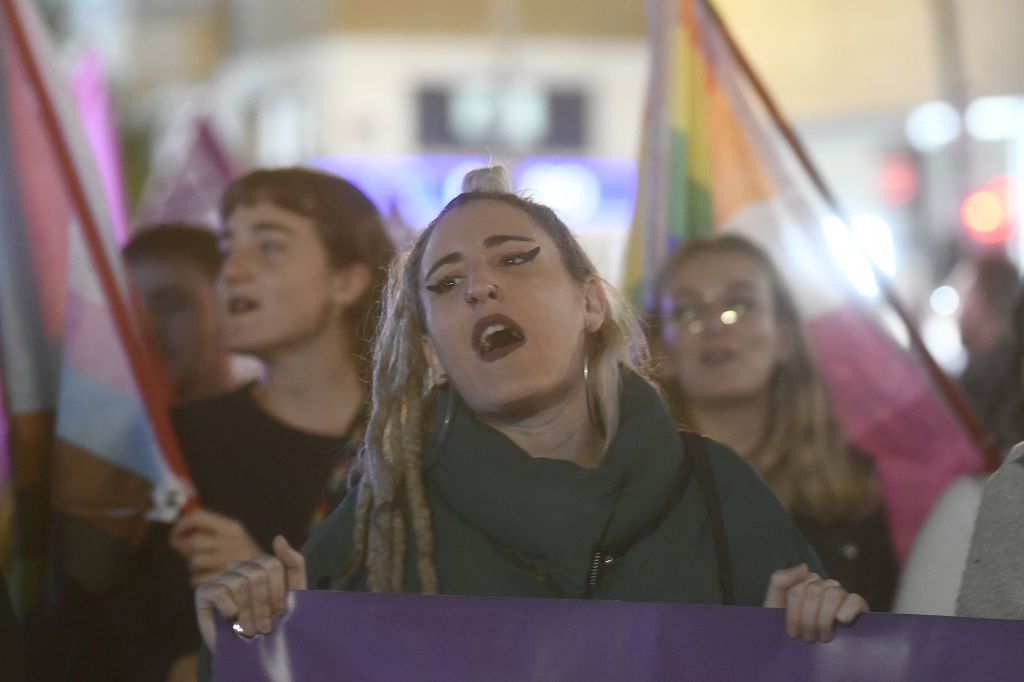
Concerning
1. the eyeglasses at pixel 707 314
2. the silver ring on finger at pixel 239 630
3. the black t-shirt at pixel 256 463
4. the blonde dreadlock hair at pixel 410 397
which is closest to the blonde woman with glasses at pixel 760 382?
the eyeglasses at pixel 707 314

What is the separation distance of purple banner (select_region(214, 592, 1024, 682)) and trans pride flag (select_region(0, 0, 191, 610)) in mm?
1027

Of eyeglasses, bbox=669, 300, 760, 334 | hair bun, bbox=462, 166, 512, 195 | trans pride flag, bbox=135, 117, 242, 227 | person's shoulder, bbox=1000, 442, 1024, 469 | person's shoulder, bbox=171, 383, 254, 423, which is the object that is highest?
trans pride flag, bbox=135, 117, 242, 227

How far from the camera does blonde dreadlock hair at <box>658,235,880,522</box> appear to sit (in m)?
3.08

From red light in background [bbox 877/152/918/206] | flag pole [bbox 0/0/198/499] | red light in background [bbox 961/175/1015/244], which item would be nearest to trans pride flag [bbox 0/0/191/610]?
flag pole [bbox 0/0/198/499]

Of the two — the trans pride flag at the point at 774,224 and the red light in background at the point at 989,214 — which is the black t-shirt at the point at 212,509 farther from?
the red light in background at the point at 989,214

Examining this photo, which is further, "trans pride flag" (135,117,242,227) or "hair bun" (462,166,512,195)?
"trans pride flag" (135,117,242,227)

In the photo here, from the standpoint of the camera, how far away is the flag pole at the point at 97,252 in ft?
9.72

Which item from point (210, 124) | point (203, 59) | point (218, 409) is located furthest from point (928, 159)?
point (218, 409)

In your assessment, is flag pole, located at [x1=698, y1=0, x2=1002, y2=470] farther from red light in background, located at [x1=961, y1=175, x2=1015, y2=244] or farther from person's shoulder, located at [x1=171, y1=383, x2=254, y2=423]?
red light in background, located at [x1=961, y1=175, x2=1015, y2=244]

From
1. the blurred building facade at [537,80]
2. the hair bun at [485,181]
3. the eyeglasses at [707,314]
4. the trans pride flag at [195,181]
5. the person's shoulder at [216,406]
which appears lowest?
the person's shoulder at [216,406]

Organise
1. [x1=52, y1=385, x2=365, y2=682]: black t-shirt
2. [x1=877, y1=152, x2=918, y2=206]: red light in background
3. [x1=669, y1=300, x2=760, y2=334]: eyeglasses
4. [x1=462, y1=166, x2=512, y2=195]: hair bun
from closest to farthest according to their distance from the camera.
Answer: [x1=462, y1=166, x2=512, y2=195]: hair bun < [x1=52, y1=385, x2=365, y2=682]: black t-shirt < [x1=669, y1=300, x2=760, y2=334]: eyeglasses < [x1=877, y1=152, x2=918, y2=206]: red light in background

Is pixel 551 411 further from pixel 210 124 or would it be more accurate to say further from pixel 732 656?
pixel 210 124

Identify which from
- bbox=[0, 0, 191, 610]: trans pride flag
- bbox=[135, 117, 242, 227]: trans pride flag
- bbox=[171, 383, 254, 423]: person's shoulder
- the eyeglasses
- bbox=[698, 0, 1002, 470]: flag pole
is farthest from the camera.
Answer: bbox=[135, 117, 242, 227]: trans pride flag

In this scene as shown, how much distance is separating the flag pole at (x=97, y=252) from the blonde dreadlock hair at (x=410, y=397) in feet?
3.12
